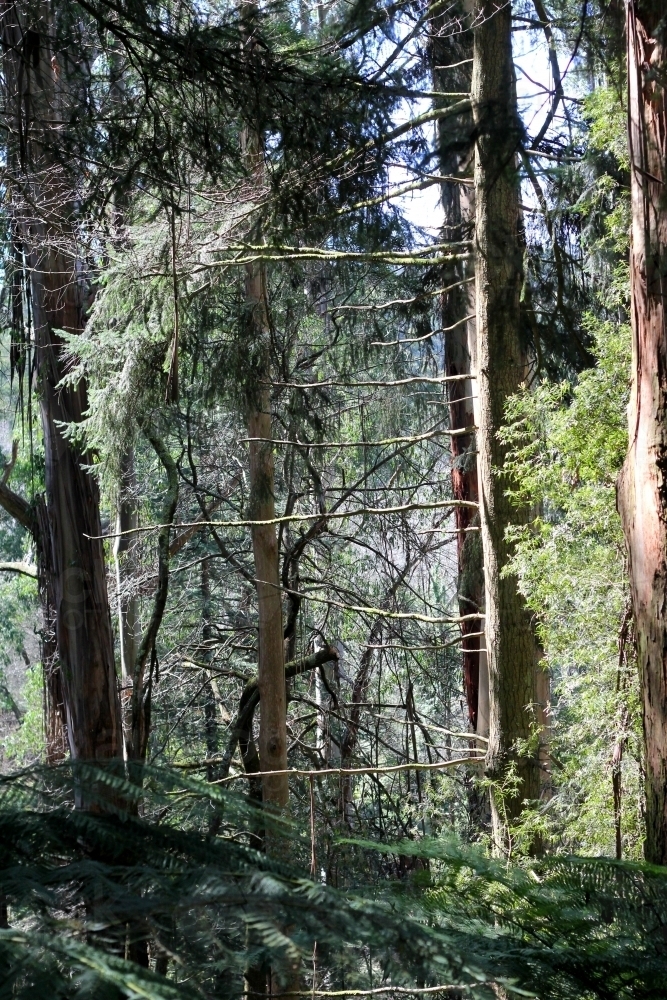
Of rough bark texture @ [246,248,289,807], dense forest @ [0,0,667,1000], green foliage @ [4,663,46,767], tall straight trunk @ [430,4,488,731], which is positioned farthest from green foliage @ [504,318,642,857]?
green foliage @ [4,663,46,767]

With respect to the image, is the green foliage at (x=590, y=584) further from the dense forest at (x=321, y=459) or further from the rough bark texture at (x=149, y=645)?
the rough bark texture at (x=149, y=645)

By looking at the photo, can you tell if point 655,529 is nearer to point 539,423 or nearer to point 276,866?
point 539,423

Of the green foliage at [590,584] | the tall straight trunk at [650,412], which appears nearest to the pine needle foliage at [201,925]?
the tall straight trunk at [650,412]

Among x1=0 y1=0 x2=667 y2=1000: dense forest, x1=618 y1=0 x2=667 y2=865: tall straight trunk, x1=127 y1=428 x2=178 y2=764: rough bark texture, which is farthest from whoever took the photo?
x1=127 y1=428 x2=178 y2=764: rough bark texture

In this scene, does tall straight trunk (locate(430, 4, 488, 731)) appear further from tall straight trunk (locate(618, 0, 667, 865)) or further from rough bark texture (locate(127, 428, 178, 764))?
tall straight trunk (locate(618, 0, 667, 865))

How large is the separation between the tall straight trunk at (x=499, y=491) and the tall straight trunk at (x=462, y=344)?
245 mm

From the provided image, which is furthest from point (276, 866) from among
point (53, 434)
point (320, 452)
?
point (320, 452)

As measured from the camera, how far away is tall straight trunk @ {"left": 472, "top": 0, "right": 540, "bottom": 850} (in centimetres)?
588

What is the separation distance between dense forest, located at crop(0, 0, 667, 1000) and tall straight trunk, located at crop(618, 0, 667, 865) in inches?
0.5

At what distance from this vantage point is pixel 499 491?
6.02 meters

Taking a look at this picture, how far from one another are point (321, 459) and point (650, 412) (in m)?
5.31

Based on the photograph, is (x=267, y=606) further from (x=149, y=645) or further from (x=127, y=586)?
(x=127, y=586)

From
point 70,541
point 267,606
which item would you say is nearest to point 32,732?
point 267,606

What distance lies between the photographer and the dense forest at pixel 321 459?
4.76 feet
